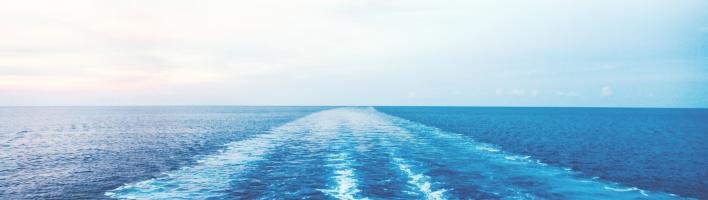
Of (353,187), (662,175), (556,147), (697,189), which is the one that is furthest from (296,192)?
(556,147)

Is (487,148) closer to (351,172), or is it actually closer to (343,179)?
(351,172)

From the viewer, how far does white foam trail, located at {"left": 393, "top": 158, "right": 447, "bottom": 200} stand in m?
26.9

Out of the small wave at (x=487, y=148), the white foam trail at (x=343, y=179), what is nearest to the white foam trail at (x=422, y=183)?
the white foam trail at (x=343, y=179)

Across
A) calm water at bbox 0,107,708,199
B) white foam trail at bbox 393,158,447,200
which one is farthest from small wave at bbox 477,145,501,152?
white foam trail at bbox 393,158,447,200

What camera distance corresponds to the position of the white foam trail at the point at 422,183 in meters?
26.9

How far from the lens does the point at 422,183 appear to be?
1196 inches

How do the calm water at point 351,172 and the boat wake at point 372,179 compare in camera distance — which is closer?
the boat wake at point 372,179

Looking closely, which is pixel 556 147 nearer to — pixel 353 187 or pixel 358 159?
pixel 358 159

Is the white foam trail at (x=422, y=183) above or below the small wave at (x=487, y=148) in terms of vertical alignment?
below

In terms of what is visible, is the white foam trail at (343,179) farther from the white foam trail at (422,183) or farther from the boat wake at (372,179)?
the white foam trail at (422,183)

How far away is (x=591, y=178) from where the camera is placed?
33.2 meters

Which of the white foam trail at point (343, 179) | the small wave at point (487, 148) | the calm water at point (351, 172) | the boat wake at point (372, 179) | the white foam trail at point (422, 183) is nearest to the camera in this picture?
the white foam trail at point (422, 183)

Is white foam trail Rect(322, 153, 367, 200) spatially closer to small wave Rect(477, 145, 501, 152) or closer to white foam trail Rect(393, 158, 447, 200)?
white foam trail Rect(393, 158, 447, 200)

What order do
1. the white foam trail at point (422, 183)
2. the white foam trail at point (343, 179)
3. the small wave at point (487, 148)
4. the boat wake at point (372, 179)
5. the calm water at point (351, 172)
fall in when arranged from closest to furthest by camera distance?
1. the white foam trail at point (422, 183)
2. the white foam trail at point (343, 179)
3. the boat wake at point (372, 179)
4. the calm water at point (351, 172)
5. the small wave at point (487, 148)
